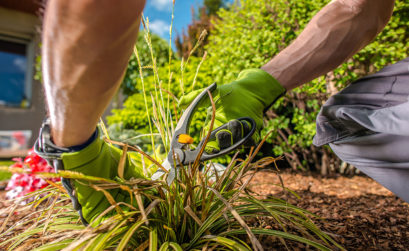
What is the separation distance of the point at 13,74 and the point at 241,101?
799 cm

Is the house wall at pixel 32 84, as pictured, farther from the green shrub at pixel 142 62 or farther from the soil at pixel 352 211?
the soil at pixel 352 211

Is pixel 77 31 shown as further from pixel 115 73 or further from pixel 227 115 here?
pixel 227 115

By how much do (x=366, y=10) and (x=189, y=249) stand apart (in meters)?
1.30

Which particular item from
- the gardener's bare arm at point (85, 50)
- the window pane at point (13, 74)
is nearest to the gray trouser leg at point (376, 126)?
the gardener's bare arm at point (85, 50)

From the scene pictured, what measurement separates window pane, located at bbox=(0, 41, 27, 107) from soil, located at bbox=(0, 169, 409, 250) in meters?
5.36

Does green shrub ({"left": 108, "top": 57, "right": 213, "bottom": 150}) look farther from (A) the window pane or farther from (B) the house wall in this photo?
(A) the window pane

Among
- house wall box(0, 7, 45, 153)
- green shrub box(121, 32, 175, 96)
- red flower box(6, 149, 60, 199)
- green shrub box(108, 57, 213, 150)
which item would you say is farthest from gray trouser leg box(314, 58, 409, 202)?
house wall box(0, 7, 45, 153)

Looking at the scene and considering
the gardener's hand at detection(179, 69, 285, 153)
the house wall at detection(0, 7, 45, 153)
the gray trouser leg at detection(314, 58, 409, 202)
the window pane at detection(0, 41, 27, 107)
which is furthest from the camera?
the window pane at detection(0, 41, 27, 107)

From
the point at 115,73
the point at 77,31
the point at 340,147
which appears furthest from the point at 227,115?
the point at 77,31

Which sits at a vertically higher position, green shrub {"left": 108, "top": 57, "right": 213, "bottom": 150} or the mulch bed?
green shrub {"left": 108, "top": 57, "right": 213, "bottom": 150}

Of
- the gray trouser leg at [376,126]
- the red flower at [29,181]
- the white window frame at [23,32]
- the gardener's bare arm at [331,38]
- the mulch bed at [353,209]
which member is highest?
the white window frame at [23,32]

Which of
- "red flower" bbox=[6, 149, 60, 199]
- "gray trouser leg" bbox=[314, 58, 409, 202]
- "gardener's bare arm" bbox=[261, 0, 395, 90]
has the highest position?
"gardener's bare arm" bbox=[261, 0, 395, 90]

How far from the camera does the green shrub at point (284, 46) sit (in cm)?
255

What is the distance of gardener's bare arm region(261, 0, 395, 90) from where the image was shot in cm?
122
